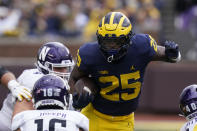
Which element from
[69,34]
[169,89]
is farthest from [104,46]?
[69,34]

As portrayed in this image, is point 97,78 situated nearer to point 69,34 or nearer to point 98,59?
point 98,59

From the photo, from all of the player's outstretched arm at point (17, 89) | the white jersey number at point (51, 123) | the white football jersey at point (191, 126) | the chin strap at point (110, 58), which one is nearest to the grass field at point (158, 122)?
the player's outstretched arm at point (17, 89)

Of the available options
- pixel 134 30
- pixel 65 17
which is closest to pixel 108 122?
pixel 134 30

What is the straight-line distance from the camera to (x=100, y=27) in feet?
15.9

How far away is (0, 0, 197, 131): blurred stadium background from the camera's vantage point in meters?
10.6

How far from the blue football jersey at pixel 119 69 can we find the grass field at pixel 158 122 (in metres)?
4.22

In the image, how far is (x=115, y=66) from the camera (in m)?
4.96

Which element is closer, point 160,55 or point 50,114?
point 50,114

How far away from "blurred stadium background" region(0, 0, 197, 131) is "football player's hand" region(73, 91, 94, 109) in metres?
5.00

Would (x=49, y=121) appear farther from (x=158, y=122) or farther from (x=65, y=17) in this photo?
(x=65, y=17)

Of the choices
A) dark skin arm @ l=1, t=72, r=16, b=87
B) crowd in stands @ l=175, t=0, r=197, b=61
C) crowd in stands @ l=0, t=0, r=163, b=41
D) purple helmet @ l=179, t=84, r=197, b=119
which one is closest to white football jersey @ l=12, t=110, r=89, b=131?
purple helmet @ l=179, t=84, r=197, b=119

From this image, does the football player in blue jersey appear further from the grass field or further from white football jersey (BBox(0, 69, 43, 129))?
the grass field

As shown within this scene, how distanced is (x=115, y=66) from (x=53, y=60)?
0.67m

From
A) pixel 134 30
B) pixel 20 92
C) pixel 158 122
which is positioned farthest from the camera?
pixel 134 30
